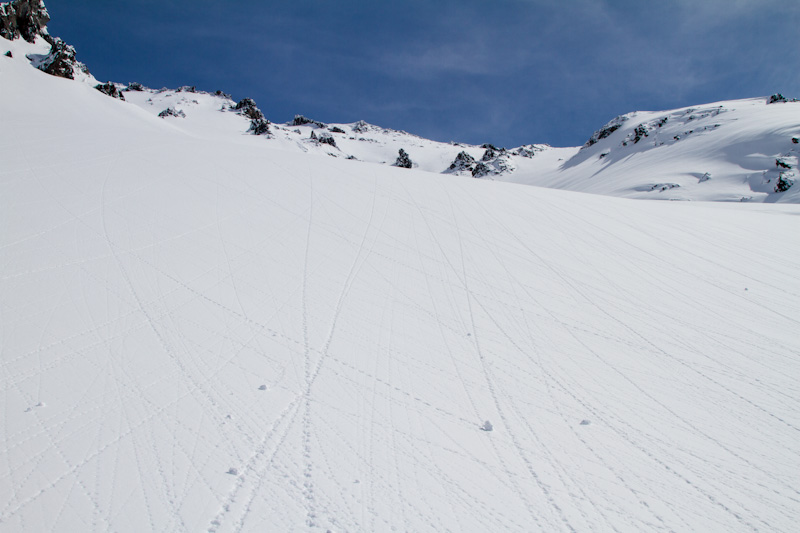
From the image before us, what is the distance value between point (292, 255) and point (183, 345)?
3.21 m

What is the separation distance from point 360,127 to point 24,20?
2476 inches

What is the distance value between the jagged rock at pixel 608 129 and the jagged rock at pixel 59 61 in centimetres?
6549

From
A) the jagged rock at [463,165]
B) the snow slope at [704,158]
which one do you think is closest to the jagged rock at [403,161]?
the jagged rock at [463,165]

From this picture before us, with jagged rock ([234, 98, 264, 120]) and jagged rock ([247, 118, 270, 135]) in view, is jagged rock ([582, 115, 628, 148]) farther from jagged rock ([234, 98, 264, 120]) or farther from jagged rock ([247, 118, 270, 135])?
jagged rock ([234, 98, 264, 120])

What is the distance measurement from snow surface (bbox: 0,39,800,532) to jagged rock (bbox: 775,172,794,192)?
65.4 ft

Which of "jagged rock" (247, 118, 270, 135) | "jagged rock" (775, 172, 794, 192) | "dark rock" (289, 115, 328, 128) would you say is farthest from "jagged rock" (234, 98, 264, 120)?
"jagged rock" (775, 172, 794, 192)

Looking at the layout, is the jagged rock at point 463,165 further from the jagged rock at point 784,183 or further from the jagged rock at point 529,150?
the jagged rock at point 784,183

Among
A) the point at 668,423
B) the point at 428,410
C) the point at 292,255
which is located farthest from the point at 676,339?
the point at 292,255

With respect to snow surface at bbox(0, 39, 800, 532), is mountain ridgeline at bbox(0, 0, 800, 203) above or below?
above

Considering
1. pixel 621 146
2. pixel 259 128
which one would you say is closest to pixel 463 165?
pixel 621 146

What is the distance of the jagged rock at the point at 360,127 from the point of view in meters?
94.2

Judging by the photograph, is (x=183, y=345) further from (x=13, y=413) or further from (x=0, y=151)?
(x=0, y=151)

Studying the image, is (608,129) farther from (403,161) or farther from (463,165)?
(403,161)

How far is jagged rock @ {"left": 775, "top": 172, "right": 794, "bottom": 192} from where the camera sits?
23.4m
